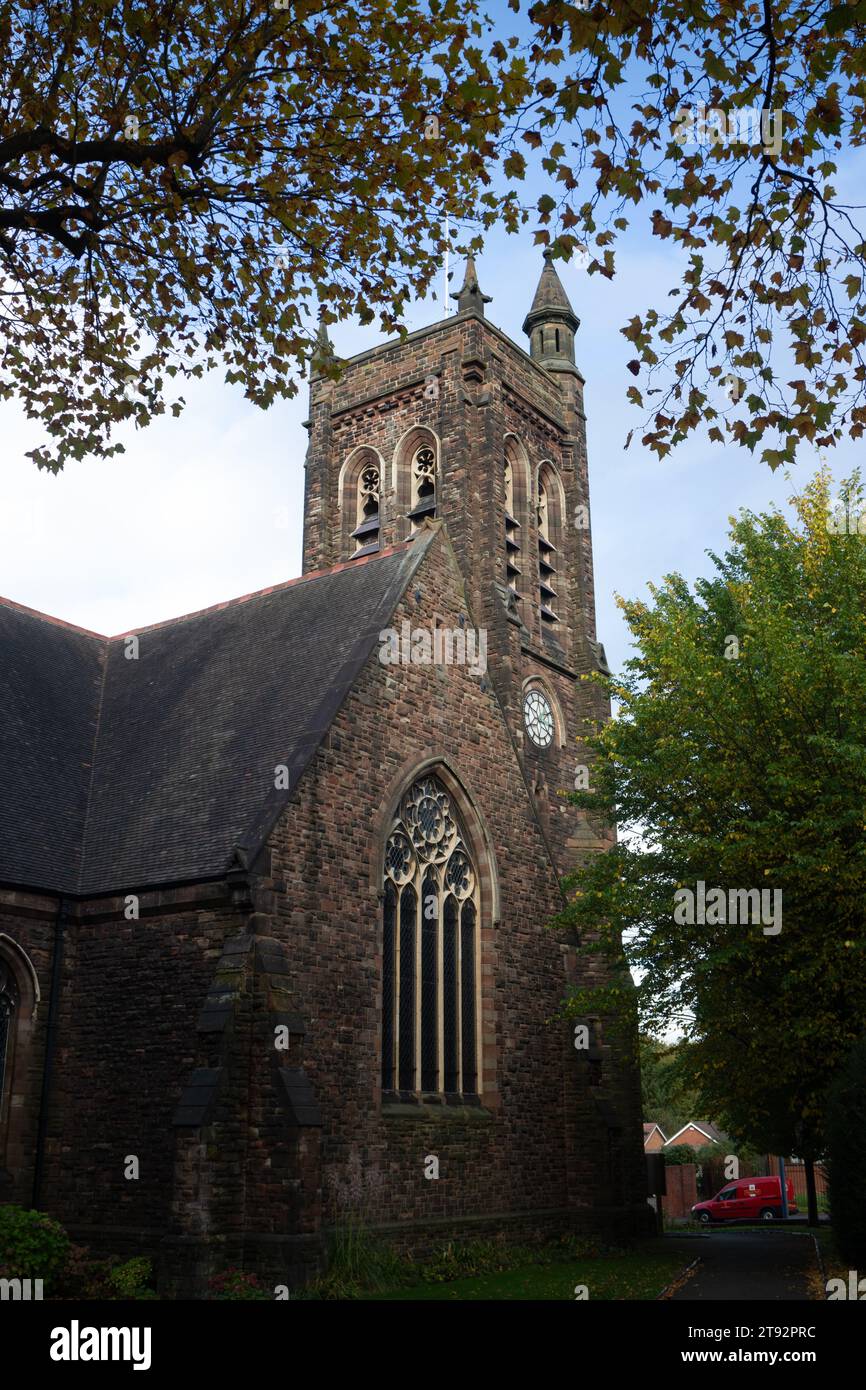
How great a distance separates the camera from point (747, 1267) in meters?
19.2

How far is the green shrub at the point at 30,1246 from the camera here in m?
13.0

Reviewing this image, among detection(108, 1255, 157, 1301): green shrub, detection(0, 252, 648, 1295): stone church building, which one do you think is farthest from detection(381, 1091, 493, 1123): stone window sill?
detection(108, 1255, 157, 1301): green shrub

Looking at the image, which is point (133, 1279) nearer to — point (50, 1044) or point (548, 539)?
point (50, 1044)

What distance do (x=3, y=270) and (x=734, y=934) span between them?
43.4ft

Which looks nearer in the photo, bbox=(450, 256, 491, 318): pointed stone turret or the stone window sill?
the stone window sill

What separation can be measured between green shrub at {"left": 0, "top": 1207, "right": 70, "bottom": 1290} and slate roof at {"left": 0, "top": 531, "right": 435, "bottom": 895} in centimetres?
482

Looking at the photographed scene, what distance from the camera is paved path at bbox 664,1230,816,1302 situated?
49.9 feet

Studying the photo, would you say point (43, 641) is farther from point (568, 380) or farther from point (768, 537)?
point (568, 380)

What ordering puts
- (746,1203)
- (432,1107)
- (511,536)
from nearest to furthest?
(432,1107), (511,536), (746,1203)

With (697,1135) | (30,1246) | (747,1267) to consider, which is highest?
(30,1246)

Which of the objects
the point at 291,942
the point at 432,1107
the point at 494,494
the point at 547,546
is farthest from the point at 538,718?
the point at 291,942

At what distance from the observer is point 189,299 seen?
10992mm

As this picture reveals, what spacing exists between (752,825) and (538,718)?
1305 centimetres

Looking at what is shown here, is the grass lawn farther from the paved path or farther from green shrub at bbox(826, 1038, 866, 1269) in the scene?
green shrub at bbox(826, 1038, 866, 1269)
